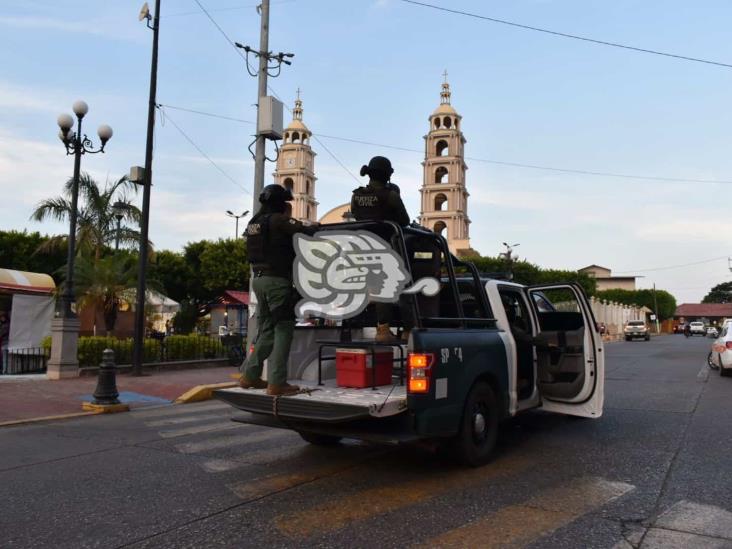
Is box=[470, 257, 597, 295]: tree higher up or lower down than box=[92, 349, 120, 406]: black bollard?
higher up

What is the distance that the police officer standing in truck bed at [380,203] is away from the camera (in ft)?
17.9

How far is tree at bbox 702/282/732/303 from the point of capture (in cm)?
14831

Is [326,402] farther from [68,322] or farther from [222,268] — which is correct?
[222,268]

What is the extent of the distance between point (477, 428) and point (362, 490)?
1.25 metres

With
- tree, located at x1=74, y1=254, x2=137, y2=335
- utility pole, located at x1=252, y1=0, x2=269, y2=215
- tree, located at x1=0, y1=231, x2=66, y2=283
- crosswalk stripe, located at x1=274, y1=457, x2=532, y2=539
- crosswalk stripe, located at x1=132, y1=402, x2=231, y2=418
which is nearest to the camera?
crosswalk stripe, located at x1=274, y1=457, x2=532, y2=539

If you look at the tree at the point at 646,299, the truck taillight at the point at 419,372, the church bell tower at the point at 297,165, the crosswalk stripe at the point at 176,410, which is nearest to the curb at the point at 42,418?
the crosswalk stripe at the point at 176,410

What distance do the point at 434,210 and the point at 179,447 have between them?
244 feet

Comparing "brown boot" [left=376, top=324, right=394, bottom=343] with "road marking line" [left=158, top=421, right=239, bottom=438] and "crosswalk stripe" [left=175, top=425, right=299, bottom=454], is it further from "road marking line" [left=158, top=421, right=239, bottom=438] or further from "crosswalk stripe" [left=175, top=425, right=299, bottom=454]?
"road marking line" [left=158, top=421, right=239, bottom=438]

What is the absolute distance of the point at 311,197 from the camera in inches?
3376

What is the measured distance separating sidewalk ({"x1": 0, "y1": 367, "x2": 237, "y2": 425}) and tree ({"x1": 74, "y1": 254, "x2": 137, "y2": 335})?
4.54 meters

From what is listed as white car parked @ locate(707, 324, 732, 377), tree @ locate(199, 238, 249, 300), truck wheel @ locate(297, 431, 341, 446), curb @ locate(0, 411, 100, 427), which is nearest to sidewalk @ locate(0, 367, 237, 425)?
curb @ locate(0, 411, 100, 427)

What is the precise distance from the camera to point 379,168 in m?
5.75

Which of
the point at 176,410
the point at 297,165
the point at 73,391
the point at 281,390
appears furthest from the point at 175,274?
the point at 297,165

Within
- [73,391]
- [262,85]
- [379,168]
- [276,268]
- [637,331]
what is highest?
[262,85]
